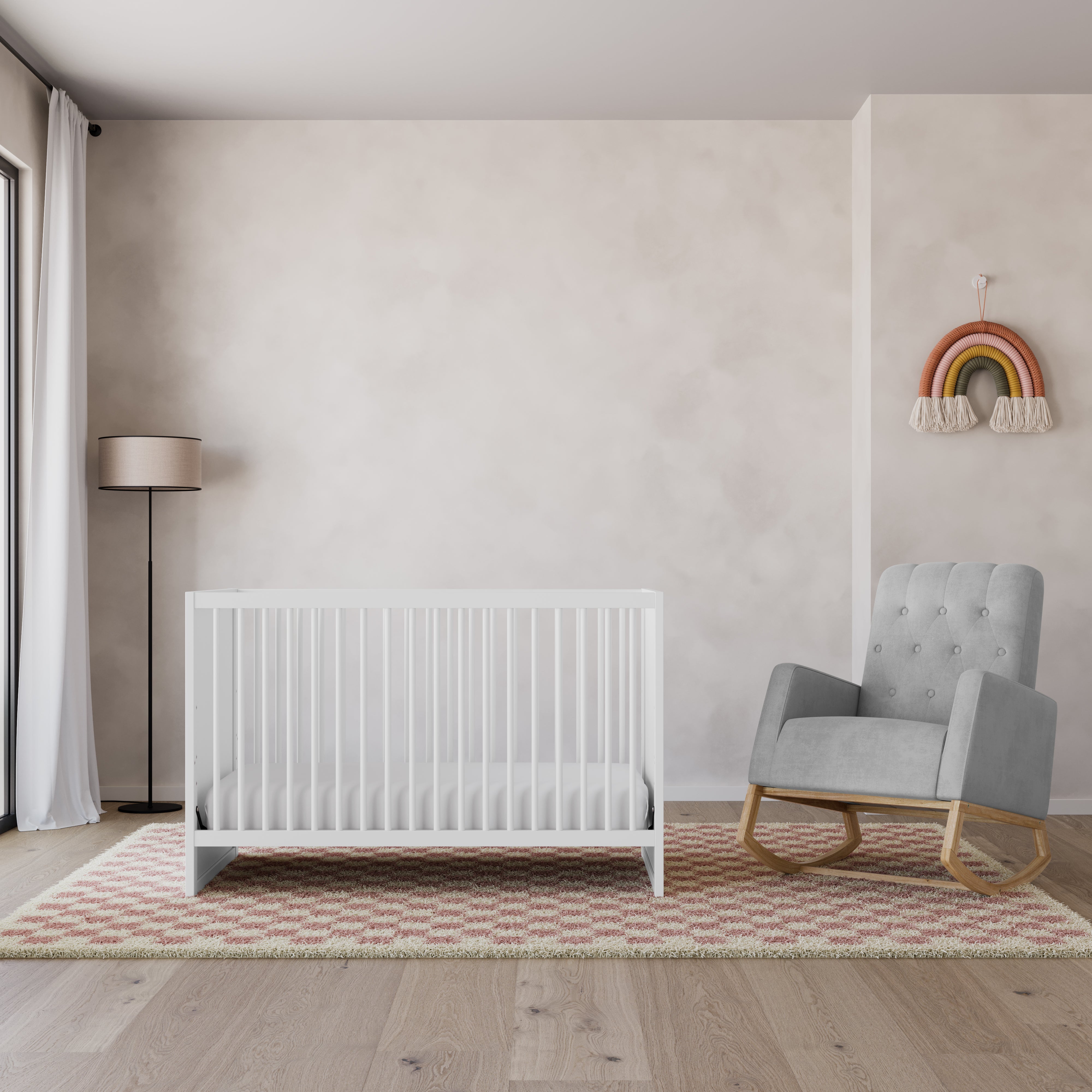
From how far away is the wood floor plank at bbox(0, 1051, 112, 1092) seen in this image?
1.59 metres

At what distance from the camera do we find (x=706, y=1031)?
1.81 meters

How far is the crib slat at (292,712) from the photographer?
2.60m

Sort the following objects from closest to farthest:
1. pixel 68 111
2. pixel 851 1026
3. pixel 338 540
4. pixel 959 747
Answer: pixel 851 1026
pixel 959 747
pixel 68 111
pixel 338 540

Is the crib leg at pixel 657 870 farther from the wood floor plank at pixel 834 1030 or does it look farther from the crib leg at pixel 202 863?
the crib leg at pixel 202 863

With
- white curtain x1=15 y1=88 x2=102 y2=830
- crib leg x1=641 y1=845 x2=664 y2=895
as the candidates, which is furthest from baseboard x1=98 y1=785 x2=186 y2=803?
crib leg x1=641 y1=845 x2=664 y2=895

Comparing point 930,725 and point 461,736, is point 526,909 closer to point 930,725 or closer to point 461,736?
point 461,736

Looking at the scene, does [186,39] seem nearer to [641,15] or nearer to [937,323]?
[641,15]

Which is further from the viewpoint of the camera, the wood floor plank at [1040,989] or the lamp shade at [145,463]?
the lamp shade at [145,463]

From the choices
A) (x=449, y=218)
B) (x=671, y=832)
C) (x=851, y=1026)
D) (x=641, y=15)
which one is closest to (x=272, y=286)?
(x=449, y=218)

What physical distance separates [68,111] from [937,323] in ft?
10.4

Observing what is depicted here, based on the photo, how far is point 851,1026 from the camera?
1.82 meters

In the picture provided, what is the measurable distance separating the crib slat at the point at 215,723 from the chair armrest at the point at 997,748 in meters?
1.76

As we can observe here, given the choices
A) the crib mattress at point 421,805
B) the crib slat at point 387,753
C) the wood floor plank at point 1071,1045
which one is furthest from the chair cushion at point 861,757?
the crib slat at point 387,753

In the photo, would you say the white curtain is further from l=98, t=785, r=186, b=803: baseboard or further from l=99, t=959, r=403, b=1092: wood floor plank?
l=99, t=959, r=403, b=1092: wood floor plank
